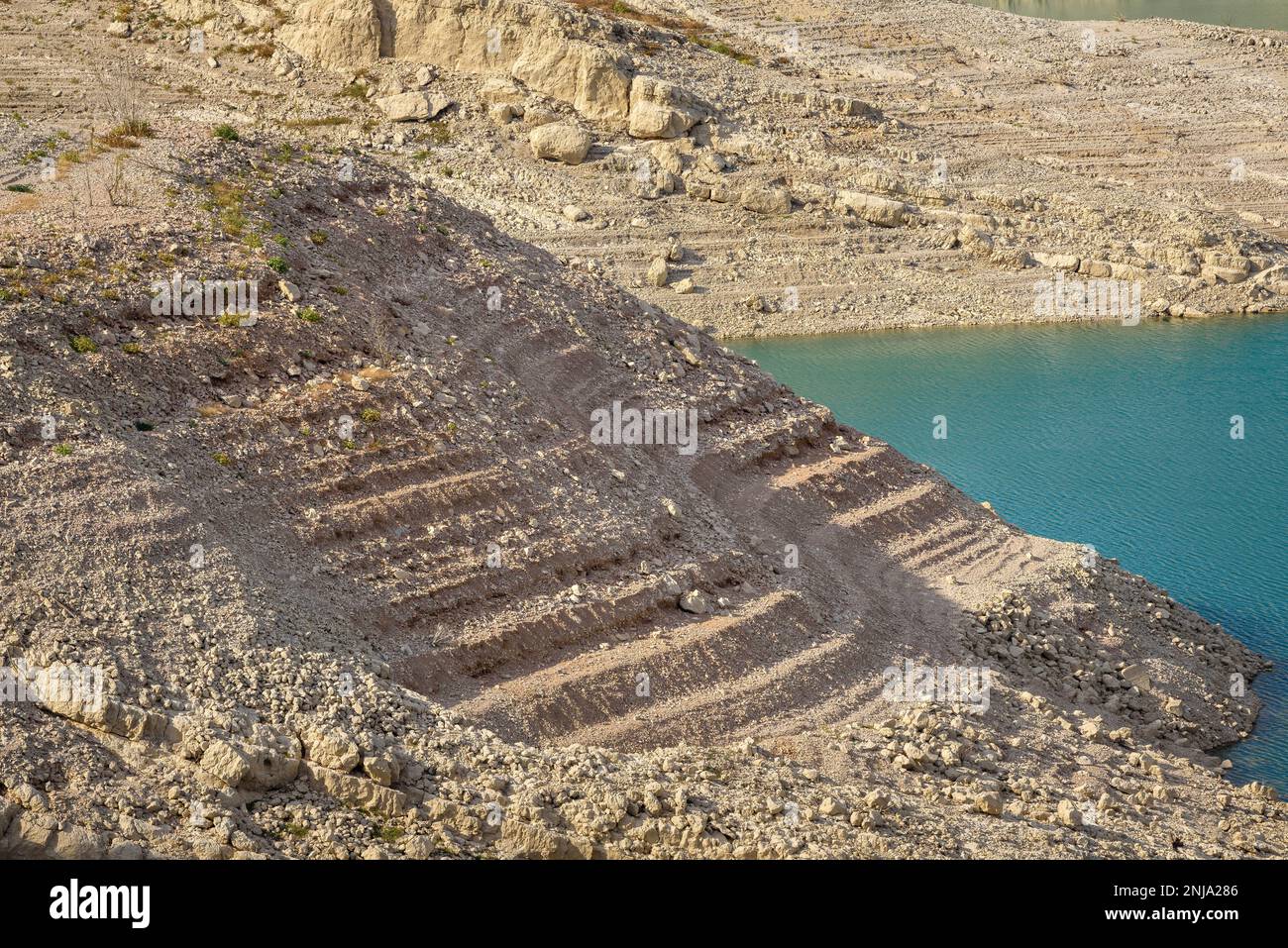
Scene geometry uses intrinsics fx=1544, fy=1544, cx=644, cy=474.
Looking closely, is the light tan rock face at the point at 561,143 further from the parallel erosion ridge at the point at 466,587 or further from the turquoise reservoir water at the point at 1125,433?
the parallel erosion ridge at the point at 466,587

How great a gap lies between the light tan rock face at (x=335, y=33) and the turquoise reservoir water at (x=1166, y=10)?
35919 millimetres

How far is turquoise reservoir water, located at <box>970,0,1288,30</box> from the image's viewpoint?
239 ft

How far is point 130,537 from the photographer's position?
1606 centimetres

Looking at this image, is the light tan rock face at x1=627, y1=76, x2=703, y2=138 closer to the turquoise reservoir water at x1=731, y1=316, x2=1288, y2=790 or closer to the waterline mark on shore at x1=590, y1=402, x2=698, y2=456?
the turquoise reservoir water at x1=731, y1=316, x2=1288, y2=790

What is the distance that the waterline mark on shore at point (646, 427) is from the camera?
2158cm

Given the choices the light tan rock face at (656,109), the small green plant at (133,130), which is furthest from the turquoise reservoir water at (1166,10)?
the small green plant at (133,130)

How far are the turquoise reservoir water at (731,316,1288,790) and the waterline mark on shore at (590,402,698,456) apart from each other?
880cm

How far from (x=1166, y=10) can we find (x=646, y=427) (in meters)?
63.6

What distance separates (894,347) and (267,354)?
26.7 metres

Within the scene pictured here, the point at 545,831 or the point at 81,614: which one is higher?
the point at 81,614

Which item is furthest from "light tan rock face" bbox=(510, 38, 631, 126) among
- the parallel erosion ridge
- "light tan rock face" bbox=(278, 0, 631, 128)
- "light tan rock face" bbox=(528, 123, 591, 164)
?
the parallel erosion ridge

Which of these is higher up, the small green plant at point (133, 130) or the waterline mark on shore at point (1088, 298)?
the small green plant at point (133, 130)

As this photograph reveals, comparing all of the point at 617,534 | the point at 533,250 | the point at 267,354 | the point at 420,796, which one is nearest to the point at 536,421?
the point at 617,534

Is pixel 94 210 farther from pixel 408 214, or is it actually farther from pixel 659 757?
pixel 659 757
